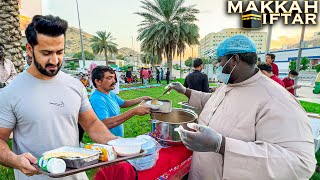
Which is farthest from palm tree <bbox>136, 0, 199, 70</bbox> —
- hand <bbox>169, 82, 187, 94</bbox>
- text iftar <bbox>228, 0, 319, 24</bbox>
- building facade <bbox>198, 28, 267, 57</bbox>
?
hand <bbox>169, 82, 187, 94</bbox>

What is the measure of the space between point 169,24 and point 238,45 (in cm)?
2299

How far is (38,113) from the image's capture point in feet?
4.76

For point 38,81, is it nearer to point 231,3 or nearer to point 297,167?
point 297,167

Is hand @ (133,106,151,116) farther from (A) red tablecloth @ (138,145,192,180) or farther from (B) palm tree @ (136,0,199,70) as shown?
(B) palm tree @ (136,0,199,70)

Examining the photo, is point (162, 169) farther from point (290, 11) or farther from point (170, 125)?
point (290, 11)

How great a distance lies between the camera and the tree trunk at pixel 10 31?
19.0 ft

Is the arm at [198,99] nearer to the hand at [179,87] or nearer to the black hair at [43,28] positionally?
the hand at [179,87]

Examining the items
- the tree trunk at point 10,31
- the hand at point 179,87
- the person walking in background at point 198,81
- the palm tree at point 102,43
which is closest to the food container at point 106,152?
the hand at point 179,87

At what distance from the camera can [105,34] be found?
1849 inches

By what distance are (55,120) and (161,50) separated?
78.0 ft

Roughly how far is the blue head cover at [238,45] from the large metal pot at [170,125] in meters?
0.76

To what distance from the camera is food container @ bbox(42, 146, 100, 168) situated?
1097 millimetres

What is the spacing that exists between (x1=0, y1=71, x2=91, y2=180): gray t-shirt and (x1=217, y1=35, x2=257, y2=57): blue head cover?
1231 mm

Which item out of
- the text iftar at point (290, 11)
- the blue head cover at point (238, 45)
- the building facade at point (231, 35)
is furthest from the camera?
the building facade at point (231, 35)
